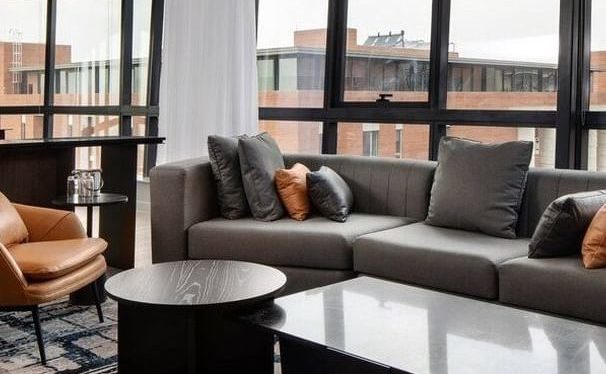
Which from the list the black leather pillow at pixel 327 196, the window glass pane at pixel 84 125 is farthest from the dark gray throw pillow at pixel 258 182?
the window glass pane at pixel 84 125

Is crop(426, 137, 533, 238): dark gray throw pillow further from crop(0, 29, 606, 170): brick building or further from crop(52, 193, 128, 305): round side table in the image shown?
crop(52, 193, 128, 305): round side table

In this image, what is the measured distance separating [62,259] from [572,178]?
2.42m

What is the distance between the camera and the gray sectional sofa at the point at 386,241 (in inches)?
111

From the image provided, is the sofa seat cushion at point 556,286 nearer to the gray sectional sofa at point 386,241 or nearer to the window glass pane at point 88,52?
the gray sectional sofa at point 386,241

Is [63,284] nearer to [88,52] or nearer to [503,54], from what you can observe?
[503,54]

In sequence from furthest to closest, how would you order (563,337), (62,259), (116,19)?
1. (116,19)
2. (62,259)
3. (563,337)

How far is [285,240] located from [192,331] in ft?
4.16

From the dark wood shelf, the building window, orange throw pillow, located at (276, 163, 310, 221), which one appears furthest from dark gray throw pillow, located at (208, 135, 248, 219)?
the building window

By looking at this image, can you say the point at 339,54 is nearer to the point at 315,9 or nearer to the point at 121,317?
the point at 315,9

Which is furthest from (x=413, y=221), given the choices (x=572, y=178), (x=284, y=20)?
(x=284, y=20)

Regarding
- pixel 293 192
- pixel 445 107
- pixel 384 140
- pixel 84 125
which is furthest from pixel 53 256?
pixel 84 125

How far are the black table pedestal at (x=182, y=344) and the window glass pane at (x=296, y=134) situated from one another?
2.85 metres

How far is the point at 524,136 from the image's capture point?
414 centimetres

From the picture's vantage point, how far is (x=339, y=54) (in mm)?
4988
